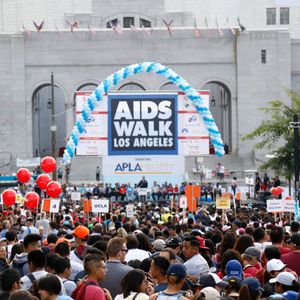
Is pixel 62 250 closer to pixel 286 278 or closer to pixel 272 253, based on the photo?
pixel 272 253

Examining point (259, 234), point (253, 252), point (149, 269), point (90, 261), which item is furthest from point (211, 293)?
point (259, 234)

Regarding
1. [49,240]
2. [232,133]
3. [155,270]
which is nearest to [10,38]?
[232,133]

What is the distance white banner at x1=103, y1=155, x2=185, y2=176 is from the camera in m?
47.4

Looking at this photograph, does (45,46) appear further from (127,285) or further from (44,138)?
(127,285)

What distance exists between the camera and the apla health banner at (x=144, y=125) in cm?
4709

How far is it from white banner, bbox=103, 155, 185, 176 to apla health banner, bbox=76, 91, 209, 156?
0.22m

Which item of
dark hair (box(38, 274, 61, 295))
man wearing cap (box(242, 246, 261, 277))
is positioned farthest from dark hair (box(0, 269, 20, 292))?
man wearing cap (box(242, 246, 261, 277))

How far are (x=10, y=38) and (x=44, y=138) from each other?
12.5 meters

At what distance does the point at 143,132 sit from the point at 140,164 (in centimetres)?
117

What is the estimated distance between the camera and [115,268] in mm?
14648

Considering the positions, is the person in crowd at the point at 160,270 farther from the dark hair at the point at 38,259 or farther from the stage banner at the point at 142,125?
the stage banner at the point at 142,125

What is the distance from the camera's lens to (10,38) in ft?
221

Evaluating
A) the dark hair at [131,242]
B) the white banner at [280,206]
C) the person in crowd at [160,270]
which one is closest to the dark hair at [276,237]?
the dark hair at [131,242]

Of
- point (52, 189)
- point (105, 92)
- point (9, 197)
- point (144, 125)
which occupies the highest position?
point (105, 92)
